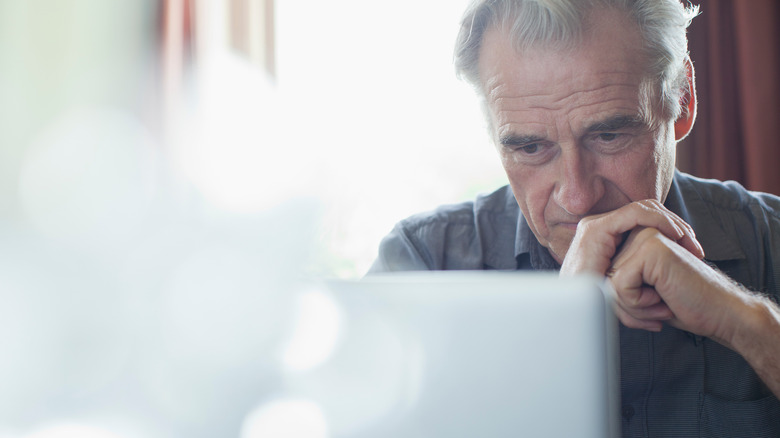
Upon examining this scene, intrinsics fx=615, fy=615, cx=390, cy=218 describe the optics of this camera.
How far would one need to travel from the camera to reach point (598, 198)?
42.3 inches

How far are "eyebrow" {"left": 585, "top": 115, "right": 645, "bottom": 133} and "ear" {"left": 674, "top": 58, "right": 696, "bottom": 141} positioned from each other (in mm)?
149

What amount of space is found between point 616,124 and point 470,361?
83cm

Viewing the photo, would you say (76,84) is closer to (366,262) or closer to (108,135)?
(108,135)

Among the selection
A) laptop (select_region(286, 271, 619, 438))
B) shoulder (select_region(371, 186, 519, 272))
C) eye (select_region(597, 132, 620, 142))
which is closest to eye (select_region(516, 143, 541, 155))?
eye (select_region(597, 132, 620, 142))

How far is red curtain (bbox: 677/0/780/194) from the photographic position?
7.63 feet

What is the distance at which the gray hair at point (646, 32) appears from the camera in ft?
3.54

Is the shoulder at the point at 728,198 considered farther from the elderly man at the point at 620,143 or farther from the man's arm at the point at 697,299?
the man's arm at the point at 697,299

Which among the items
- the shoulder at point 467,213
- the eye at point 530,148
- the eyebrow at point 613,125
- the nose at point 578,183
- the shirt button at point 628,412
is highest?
the eyebrow at point 613,125

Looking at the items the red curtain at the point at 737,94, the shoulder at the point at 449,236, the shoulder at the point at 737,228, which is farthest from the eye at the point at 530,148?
the red curtain at the point at 737,94

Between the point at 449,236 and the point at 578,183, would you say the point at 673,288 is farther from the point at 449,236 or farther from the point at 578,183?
the point at 449,236

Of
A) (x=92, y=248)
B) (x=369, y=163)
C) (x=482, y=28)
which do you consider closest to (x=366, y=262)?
(x=369, y=163)

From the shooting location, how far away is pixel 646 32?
1.08 metres

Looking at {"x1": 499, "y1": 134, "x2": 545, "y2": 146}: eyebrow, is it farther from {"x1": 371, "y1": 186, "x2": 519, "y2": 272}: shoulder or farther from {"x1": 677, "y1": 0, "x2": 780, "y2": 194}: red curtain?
{"x1": 677, "y1": 0, "x2": 780, "y2": 194}: red curtain

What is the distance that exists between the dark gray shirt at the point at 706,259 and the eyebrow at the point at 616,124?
28 centimetres
